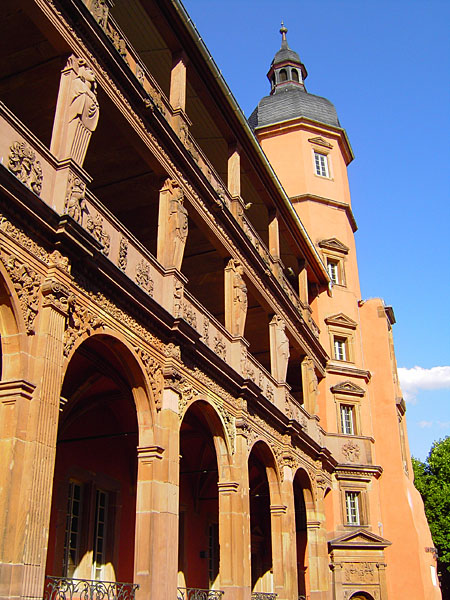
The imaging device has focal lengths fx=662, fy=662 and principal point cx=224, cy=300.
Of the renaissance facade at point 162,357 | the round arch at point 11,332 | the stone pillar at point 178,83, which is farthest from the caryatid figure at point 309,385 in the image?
the round arch at point 11,332

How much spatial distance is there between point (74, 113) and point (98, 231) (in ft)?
5.67

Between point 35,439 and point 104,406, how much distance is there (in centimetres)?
671

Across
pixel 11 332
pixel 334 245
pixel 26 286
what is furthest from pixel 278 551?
pixel 334 245

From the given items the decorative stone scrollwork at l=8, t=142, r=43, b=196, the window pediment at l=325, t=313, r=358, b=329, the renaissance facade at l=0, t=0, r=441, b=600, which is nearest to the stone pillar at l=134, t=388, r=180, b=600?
the renaissance facade at l=0, t=0, r=441, b=600

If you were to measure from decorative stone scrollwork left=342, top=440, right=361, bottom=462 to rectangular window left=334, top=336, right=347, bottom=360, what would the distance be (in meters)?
3.29

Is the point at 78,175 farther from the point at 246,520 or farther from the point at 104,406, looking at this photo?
the point at 246,520

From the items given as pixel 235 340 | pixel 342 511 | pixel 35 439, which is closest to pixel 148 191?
pixel 235 340

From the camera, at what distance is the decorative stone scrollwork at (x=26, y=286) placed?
7.76 metres

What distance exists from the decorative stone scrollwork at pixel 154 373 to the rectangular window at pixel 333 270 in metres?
15.9

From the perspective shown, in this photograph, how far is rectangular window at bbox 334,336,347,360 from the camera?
24.7 metres

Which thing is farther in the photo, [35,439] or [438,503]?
[438,503]

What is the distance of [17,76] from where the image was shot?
12.0 m

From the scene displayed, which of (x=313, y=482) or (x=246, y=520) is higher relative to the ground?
(x=313, y=482)

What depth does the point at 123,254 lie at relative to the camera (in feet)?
34.2
